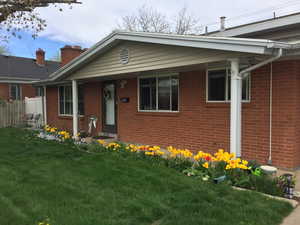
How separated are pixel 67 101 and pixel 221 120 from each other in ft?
27.0

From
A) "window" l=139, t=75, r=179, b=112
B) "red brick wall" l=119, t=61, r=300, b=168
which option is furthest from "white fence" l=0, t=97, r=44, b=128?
"window" l=139, t=75, r=179, b=112

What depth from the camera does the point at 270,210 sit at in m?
3.31

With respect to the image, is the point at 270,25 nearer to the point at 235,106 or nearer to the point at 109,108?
the point at 235,106

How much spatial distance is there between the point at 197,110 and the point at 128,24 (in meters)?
19.9

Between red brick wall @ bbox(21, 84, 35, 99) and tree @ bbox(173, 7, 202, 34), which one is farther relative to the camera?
tree @ bbox(173, 7, 202, 34)

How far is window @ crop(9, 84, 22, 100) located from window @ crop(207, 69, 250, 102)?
739 inches

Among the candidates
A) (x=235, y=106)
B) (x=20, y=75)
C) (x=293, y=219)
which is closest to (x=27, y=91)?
(x=20, y=75)

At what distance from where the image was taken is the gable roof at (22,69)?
20547mm

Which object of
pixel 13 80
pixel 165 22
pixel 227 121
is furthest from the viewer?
pixel 165 22

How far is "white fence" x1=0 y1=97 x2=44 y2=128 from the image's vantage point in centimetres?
1423

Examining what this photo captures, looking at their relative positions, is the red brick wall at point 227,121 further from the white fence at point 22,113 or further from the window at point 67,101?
the white fence at point 22,113

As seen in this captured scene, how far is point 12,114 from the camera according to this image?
14680 millimetres

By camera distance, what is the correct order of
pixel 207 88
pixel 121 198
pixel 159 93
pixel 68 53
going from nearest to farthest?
pixel 121 198 < pixel 207 88 < pixel 159 93 < pixel 68 53

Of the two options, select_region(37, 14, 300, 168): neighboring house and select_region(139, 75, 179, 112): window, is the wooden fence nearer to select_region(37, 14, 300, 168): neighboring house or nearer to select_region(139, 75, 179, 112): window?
select_region(37, 14, 300, 168): neighboring house
